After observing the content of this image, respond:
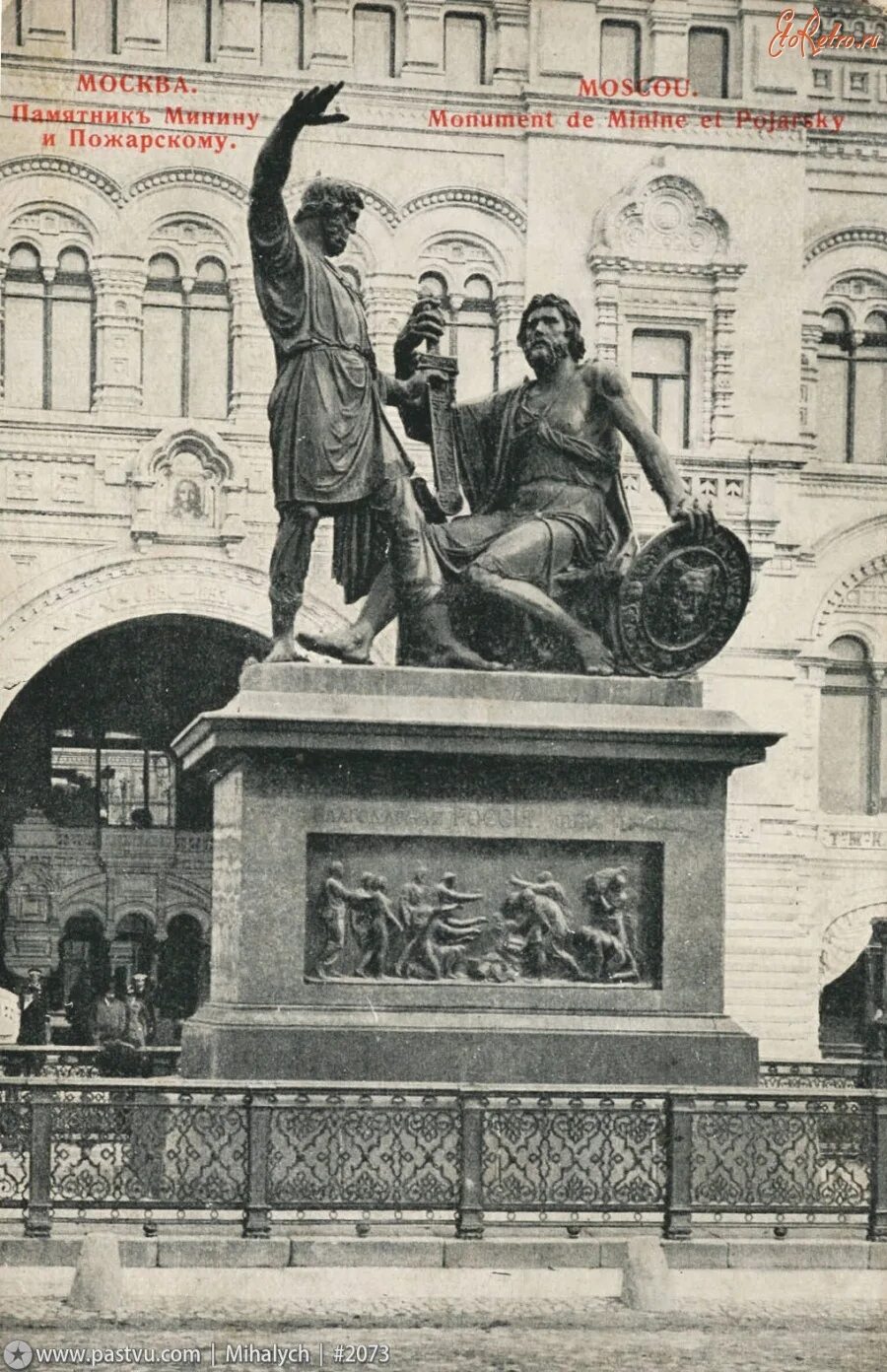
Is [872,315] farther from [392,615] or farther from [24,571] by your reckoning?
[392,615]

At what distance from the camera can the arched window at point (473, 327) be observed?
30.3 m

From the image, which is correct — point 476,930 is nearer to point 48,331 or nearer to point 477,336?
point 48,331

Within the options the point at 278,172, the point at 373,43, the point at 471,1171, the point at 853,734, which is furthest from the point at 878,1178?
the point at 373,43

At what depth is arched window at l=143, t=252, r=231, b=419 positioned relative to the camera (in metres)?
29.7

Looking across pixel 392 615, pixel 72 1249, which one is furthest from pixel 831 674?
pixel 72 1249

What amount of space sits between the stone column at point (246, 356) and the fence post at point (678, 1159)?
790 inches

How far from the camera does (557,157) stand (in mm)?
30484

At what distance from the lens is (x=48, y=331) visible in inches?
1157

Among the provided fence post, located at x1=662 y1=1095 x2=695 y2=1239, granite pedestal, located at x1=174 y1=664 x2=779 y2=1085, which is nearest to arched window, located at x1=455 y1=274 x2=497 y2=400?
granite pedestal, located at x1=174 y1=664 x2=779 y2=1085

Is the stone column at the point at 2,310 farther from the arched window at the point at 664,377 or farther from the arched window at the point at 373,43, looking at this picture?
the arched window at the point at 664,377

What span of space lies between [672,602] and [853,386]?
68.0 ft

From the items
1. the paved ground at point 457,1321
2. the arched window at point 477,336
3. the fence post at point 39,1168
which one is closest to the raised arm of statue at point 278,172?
the fence post at point 39,1168

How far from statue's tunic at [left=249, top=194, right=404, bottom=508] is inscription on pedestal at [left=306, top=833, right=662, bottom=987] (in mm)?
1641

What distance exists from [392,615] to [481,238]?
19.4 m
